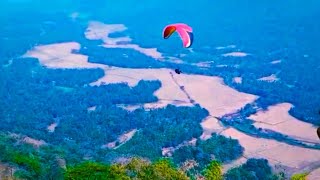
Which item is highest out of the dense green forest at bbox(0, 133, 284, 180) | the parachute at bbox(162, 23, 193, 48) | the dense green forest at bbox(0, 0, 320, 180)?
the parachute at bbox(162, 23, 193, 48)

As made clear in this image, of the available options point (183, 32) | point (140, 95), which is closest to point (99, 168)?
point (183, 32)

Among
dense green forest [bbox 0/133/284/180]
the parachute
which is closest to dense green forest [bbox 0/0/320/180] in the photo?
dense green forest [bbox 0/133/284/180]

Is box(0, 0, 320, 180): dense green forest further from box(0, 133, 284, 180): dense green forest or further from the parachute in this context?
the parachute

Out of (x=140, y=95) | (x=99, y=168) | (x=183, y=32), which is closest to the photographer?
(x=183, y=32)

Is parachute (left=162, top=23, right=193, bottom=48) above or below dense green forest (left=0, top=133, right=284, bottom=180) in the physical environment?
above

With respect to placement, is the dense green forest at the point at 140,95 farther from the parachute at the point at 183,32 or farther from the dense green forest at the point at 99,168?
the parachute at the point at 183,32

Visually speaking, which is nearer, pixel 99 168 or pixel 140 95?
pixel 99 168

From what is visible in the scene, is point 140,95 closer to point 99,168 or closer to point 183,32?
point 99,168

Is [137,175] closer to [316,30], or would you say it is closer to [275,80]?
[275,80]

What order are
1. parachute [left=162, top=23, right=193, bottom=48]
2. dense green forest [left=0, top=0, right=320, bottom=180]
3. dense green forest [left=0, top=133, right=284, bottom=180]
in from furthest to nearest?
dense green forest [left=0, top=0, right=320, bottom=180] < dense green forest [left=0, top=133, right=284, bottom=180] < parachute [left=162, top=23, right=193, bottom=48]

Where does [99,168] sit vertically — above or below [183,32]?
below

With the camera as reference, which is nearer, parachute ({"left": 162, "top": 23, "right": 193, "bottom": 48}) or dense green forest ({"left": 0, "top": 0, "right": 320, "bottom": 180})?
parachute ({"left": 162, "top": 23, "right": 193, "bottom": 48})

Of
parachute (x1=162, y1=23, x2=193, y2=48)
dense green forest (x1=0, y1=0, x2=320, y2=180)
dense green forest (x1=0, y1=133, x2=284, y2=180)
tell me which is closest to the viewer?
parachute (x1=162, y1=23, x2=193, y2=48)
